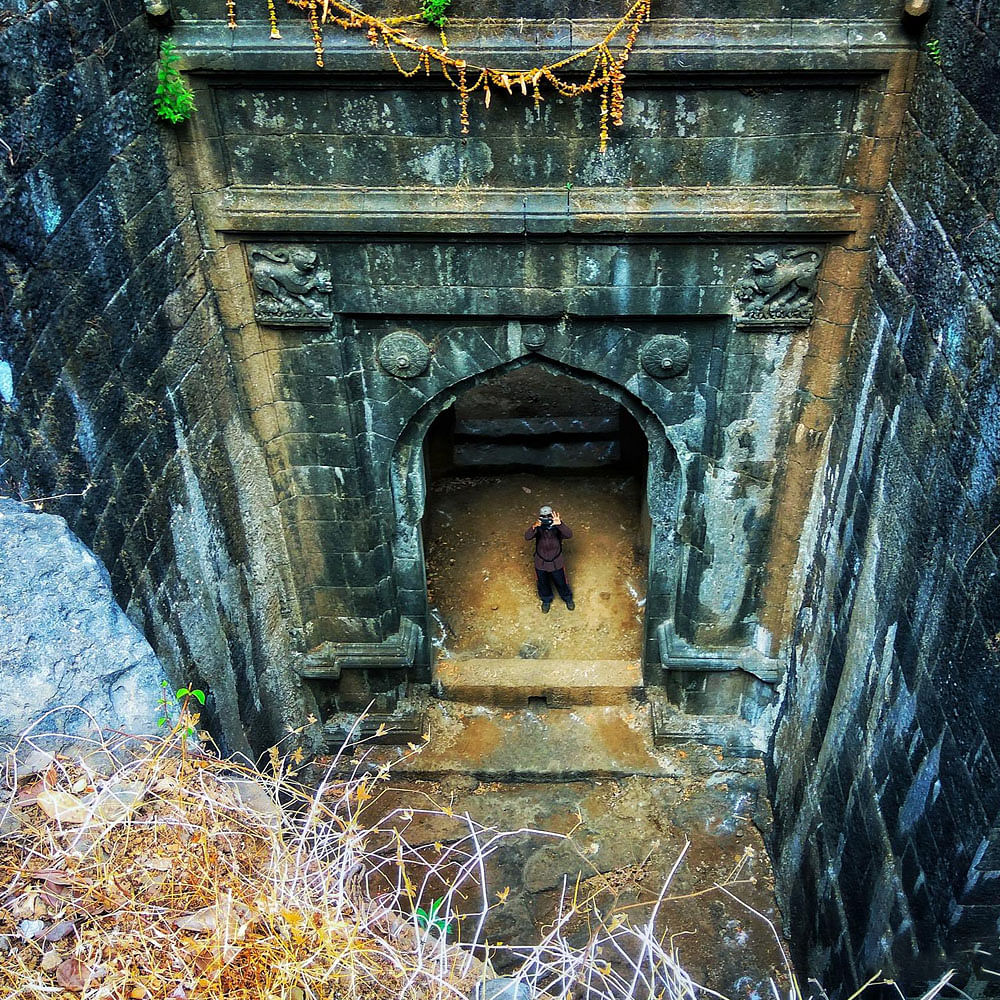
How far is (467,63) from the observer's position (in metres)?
4.46

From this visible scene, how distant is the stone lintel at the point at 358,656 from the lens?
21.6ft

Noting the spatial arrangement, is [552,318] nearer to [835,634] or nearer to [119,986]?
[835,634]

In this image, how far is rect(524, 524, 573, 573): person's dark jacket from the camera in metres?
7.32

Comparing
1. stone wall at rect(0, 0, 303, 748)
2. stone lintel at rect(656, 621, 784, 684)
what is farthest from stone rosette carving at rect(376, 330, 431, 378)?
stone lintel at rect(656, 621, 784, 684)

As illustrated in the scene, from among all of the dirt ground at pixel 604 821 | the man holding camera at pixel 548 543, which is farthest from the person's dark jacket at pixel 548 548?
the dirt ground at pixel 604 821

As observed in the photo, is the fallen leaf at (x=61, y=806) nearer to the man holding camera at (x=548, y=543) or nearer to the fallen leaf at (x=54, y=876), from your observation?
the fallen leaf at (x=54, y=876)

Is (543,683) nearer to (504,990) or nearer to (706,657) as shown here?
(706,657)

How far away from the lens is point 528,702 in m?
7.20

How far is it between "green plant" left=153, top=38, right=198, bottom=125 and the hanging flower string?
0.34 meters

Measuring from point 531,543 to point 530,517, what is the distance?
350mm

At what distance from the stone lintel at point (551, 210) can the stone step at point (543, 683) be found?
140 inches

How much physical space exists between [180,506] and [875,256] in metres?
3.89

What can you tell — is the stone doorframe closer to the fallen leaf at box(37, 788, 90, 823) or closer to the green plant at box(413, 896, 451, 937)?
the green plant at box(413, 896, 451, 937)

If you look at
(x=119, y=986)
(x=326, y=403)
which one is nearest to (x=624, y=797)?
(x=326, y=403)
